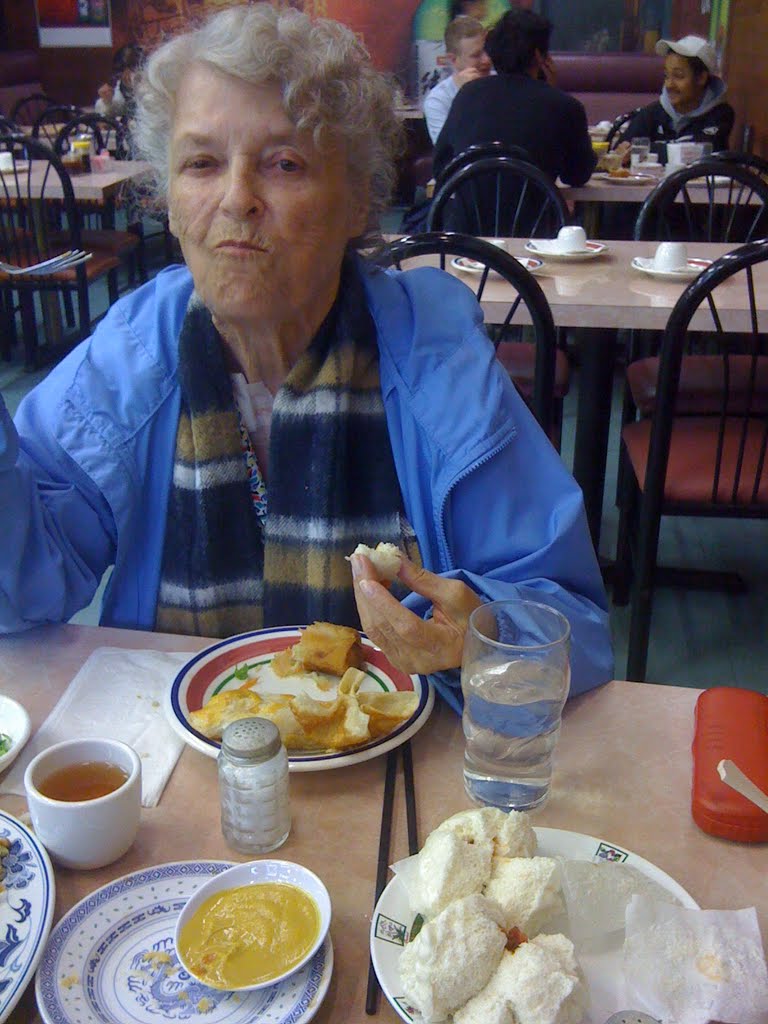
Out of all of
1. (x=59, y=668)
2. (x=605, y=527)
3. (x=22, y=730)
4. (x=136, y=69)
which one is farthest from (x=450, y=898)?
(x=605, y=527)

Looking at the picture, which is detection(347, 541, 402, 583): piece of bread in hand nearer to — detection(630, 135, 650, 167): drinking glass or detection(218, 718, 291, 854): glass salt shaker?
detection(218, 718, 291, 854): glass salt shaker

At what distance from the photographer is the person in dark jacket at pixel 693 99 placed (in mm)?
5918

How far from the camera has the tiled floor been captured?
9.02 feet

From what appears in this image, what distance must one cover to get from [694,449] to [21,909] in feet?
7.13

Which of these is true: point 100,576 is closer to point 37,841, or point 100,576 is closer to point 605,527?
point 37,841

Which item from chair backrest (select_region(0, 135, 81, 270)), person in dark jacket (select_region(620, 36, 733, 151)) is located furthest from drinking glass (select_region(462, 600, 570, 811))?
person in dark jacket (select_region(620, 36, 733, 151))

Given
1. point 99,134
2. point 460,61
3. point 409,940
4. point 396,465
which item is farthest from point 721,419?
point 99,134

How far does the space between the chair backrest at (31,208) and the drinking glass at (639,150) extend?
10.2 feet

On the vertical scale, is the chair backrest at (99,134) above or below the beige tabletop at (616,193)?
above

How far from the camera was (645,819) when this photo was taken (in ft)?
3.27

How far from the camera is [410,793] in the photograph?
3.37ft

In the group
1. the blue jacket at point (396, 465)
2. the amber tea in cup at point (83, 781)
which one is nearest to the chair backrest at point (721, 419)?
the blue jacket at point (396, 465)

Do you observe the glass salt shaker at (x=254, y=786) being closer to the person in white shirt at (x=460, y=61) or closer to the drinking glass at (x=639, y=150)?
the person in white shirt at (x=460, y=61)

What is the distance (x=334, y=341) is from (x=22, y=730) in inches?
27.9
